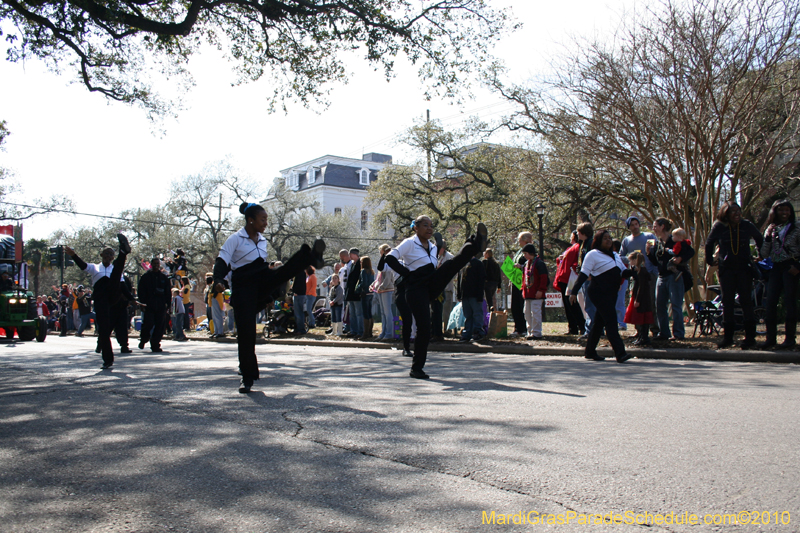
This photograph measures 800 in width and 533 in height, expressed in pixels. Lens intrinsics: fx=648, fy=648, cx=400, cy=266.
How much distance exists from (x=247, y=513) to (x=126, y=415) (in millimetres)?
2885

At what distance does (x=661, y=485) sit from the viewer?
3283 millimetres

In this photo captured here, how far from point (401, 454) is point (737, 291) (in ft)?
26.2

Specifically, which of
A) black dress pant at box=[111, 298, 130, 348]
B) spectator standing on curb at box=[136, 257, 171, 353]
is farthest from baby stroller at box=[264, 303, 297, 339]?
black dress pant at box=[111, 298, 130, 348]

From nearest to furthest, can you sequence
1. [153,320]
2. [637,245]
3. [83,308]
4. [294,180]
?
[637,245]
[153,320]
[83,308]
[294,180]

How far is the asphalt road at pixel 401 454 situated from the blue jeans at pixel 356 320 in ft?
27.2

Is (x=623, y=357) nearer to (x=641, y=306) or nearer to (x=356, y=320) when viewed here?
(x=641, y=306)

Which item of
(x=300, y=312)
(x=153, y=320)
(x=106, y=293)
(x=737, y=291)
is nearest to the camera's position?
(x=737, y=291)

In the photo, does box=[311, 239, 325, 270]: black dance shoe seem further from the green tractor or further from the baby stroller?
the green tractor

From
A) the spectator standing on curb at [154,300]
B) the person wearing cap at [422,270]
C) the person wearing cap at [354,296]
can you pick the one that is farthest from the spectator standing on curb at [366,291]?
the person wearing cap at [422,270]

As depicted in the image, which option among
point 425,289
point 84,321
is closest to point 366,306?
point 425,289

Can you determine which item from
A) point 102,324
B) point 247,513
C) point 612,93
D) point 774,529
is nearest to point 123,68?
point 102,324

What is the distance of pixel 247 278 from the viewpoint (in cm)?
666

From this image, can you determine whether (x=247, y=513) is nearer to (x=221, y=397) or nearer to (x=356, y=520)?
(x=356, y=520)

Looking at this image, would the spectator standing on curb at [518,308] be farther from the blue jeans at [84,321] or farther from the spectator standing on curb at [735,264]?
the blue jeans at [84,321]
